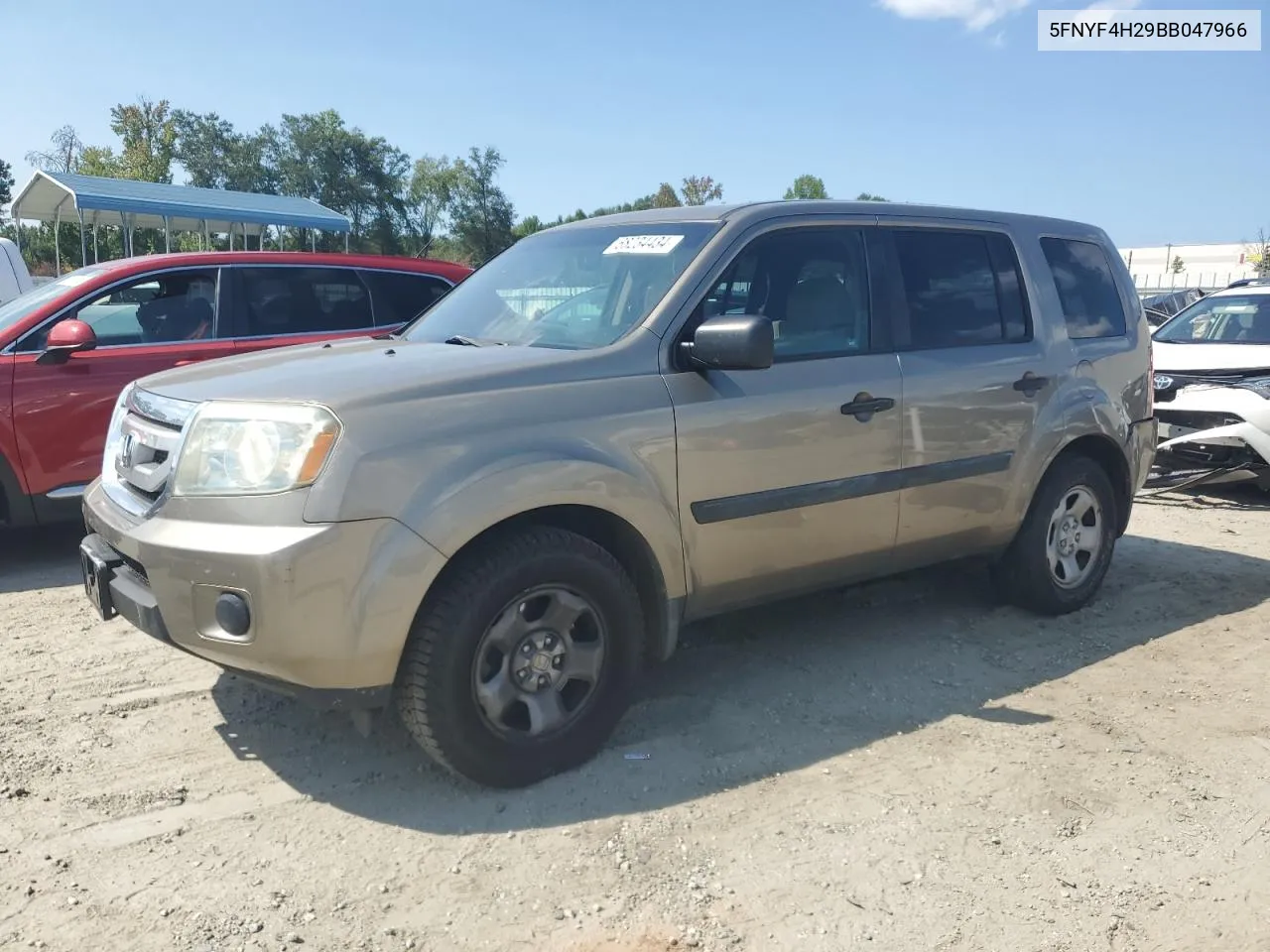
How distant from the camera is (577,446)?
10.2ft

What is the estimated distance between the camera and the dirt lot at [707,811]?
8.20 feet

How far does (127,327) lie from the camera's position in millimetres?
5949

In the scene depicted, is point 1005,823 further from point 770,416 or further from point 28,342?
point 28,342

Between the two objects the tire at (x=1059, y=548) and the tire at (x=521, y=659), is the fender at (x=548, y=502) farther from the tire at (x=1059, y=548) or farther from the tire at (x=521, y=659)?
the tire at (x=1059, y=548)

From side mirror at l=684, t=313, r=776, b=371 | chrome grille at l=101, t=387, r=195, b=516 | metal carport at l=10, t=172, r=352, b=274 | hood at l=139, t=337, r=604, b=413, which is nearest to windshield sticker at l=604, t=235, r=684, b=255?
side mirror at l=684, t=313, r=776, b=371

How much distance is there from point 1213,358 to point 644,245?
6.45 metres

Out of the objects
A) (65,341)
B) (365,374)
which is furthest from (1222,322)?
(65,341)

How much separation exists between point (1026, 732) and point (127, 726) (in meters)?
3.26

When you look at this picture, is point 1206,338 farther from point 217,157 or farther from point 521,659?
point 217,157

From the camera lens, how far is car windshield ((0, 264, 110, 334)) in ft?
18.5

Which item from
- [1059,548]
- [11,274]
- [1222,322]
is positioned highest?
[11,274]

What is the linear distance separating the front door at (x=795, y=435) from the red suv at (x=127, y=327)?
379 centimetres

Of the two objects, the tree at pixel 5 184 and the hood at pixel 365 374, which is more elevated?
the tree at pixel 5 184

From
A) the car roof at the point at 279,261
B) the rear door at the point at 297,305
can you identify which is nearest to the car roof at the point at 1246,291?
the car roof at the point at 279,261
